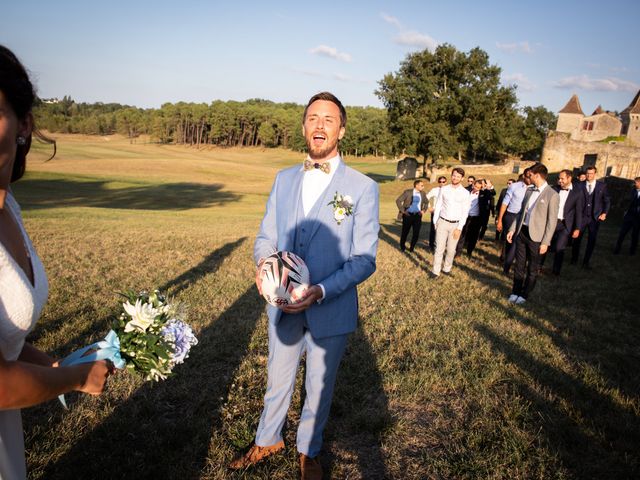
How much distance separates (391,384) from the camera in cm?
467

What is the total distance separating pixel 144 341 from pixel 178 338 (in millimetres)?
205

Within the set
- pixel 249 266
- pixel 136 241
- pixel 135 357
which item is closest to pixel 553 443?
pixel 135 357

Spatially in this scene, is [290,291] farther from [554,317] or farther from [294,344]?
[554,317]

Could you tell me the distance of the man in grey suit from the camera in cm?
761

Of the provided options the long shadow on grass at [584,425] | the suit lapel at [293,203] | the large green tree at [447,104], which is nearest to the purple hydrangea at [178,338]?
the suit lapel at [293,203]

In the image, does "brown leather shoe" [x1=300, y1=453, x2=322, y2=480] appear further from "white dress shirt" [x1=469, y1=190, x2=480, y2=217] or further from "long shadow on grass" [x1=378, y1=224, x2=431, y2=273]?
"white dress shirt" [x1=469, y1=190, x2=480, y2=217]

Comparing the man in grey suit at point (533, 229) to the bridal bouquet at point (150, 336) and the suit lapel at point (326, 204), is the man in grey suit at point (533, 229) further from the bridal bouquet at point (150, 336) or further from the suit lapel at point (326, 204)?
the bridal bouquet at point (150, 336)

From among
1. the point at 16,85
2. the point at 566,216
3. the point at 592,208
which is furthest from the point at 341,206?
the point at 592,208

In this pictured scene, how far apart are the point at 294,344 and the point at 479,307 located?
5518 mm

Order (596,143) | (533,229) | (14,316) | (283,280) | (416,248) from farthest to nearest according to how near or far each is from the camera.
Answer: (596,143)
(416,248)
(533,229)
(283,280)
(14,316)

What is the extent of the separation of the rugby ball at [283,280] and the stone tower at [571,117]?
277 ft

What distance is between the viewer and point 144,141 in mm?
108188

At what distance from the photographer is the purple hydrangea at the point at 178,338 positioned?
6.86 feet

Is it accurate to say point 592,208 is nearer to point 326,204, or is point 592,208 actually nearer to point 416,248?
point 416,248
